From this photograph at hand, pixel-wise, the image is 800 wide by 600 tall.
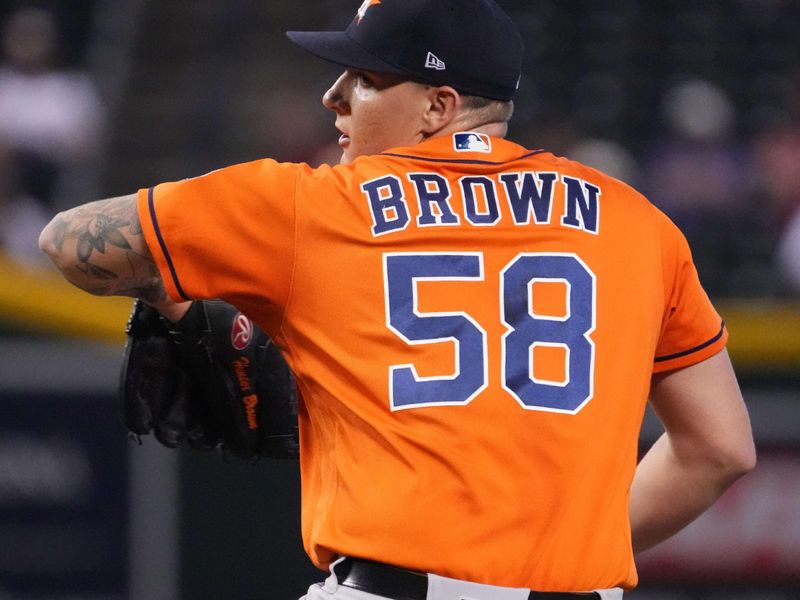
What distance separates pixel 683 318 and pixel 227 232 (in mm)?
923

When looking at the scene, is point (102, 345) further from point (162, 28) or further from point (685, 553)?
point (162, 28)

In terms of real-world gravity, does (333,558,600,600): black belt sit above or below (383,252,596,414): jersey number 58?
below

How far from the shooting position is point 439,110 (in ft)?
8.75

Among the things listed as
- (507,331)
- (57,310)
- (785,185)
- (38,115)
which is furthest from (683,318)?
(38,115)

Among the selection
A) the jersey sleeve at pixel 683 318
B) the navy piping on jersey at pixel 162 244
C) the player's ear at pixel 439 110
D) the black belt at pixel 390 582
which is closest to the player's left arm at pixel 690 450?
the jersey sleeve at pixel 683 318

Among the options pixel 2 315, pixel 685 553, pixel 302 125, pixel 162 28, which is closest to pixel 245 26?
pixel 162 28

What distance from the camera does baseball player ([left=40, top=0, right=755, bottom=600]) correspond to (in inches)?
93.3

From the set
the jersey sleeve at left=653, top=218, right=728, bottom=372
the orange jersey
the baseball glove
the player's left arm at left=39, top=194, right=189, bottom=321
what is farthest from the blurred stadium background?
the orange jersey

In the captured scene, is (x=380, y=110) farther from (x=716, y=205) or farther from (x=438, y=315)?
(x=716, y=205)

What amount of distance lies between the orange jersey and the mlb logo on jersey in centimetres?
5

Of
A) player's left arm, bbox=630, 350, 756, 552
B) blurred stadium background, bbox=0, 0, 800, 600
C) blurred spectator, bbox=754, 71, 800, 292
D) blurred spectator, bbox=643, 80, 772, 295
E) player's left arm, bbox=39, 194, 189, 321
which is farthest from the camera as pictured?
blurred spectator, bbox=643, 80, 772, 295

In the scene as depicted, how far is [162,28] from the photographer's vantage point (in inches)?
427

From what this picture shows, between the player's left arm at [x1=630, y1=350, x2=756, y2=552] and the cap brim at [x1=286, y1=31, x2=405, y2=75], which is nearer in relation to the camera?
the cap brim at [x1=286, y1=31, x2=405, y2=75]

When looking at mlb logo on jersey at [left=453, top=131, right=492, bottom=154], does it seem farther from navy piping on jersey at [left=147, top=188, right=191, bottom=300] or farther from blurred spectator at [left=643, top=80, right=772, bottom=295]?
blurred spectator at [left=643, top=80, right=772, bottom=295]
